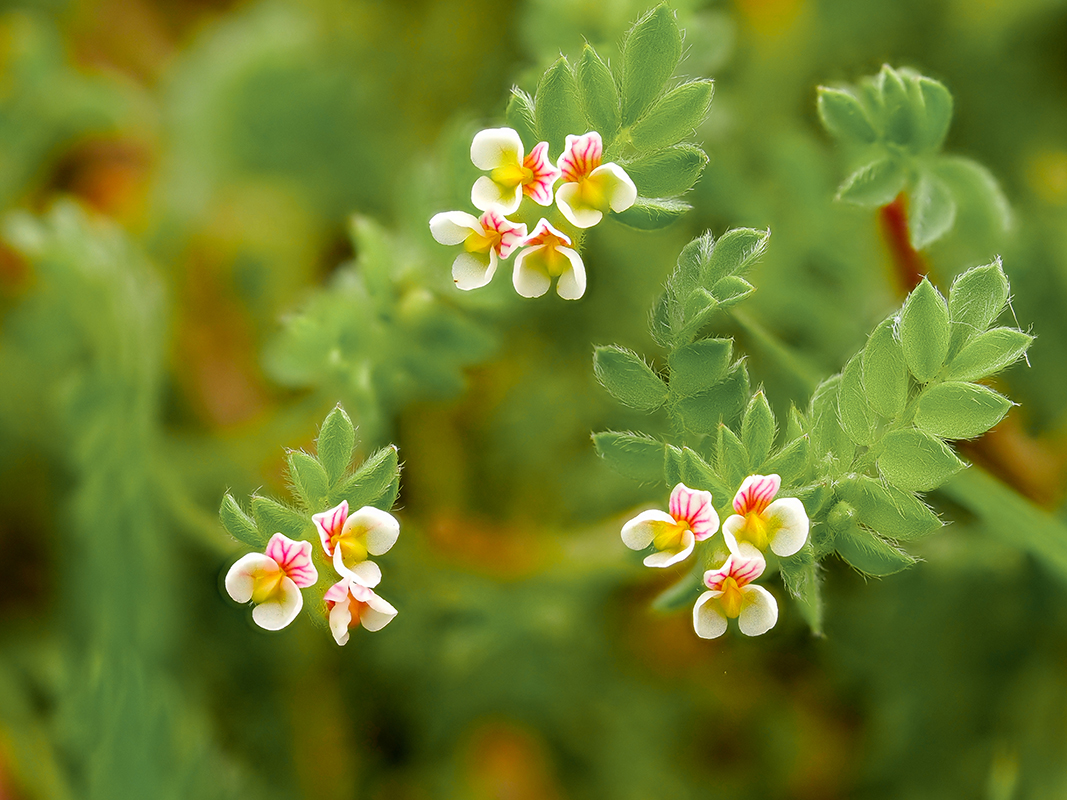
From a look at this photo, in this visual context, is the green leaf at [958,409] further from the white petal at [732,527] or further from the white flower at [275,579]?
the white flower at [275,579]

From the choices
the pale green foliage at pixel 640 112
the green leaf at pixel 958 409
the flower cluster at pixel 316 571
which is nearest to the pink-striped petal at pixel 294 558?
the flower cluster at pixel 316 571

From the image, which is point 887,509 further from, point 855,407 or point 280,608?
point 280,608

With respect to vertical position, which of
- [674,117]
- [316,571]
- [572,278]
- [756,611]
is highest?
[674,117]

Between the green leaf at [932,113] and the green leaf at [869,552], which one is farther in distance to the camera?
the green leaf at [932,113]

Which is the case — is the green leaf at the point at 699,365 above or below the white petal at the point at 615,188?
below

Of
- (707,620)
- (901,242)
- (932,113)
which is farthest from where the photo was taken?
(901,242)

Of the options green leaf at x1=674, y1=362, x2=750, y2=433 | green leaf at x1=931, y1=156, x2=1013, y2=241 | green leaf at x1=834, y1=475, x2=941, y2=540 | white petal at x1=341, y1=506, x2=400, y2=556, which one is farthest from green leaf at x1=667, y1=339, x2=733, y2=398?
green leaf at x1=931, y1=156, x2=1013, y2=241

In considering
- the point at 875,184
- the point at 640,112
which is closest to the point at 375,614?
the point at 640,112
